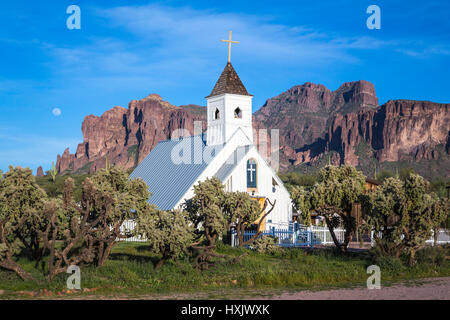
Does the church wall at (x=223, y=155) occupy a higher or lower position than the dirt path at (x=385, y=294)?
higher

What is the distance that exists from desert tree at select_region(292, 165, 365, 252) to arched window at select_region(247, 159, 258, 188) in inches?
386

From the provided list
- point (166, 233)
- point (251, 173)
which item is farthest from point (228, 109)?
point (166, 233)

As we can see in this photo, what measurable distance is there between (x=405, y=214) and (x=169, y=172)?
17937mm

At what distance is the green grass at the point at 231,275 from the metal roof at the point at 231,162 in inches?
401

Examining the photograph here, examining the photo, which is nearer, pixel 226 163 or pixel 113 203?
pixel 113 203

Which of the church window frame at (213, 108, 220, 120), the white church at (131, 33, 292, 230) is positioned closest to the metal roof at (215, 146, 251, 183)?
the white church at (131, 33, 292, 230)

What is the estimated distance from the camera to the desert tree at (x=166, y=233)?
17891 mm

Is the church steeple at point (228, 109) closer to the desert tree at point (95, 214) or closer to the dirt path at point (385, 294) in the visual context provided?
the desert tree at point (95, 214)

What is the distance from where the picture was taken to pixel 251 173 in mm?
32688

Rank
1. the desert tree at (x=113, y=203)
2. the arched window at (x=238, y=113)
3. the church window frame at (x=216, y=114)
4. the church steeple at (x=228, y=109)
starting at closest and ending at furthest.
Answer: the desert tree at (x=113, y=203)
the church steeple at (x=228, y=109)
the arched window at (x=238, y=113)
the church window frame at (x=216, y=114)

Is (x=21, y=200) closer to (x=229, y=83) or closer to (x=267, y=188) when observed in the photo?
(x=267, y=188)

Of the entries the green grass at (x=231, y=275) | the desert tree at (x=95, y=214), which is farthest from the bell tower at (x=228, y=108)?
Answer: the desert tree at (x=95, y=214)

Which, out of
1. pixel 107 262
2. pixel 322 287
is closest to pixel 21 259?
pixel 107 262

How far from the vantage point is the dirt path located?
13812 mm
